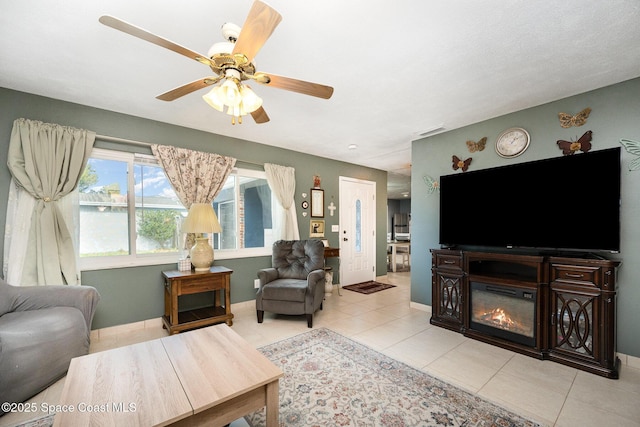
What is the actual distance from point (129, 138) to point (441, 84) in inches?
132

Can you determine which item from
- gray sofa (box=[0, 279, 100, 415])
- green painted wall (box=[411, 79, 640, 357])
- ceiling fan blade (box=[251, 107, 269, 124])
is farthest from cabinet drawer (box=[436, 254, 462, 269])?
gray sofa (box=[0, 279, 100, 415])

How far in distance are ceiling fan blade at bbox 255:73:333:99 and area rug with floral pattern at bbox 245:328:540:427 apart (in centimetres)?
205

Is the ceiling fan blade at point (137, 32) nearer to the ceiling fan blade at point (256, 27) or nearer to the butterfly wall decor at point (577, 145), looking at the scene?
the ceiling fan blade at point (256, 27)

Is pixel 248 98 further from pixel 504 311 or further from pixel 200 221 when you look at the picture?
pixel 504 311

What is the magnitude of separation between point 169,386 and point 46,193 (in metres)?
2.52

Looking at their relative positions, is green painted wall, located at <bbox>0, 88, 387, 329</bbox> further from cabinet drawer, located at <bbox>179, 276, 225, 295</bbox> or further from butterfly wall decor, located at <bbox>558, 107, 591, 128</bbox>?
butterfly wall decor, located at <bbox>558, 107, 591, 128</bbox>

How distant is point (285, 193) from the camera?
4406mm

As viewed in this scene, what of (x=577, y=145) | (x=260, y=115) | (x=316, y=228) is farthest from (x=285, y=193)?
(x=577, y=145)

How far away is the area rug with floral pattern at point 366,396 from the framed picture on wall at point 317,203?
264 centimetres

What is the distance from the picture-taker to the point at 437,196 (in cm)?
379

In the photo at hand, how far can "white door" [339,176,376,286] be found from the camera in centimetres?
540

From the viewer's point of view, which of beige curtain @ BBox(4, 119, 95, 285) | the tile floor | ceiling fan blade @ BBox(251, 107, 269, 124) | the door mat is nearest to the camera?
the tile floor

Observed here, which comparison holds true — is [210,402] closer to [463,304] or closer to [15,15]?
[15,15]

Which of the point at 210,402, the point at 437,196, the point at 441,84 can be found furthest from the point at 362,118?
the point at 210,402
